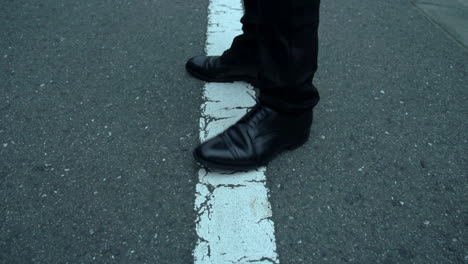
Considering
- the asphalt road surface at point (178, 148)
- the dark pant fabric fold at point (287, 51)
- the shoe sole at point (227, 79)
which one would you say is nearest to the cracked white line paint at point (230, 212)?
the asphalt road surface at point (178, 148)

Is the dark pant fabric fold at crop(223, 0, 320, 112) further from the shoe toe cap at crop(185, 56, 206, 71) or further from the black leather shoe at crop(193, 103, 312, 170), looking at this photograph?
the shoe toe cap at crop(185, 56, 206, 71)

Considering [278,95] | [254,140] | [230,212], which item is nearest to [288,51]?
[278,95]

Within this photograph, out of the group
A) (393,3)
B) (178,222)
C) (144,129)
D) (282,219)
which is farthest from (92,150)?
(393,3)

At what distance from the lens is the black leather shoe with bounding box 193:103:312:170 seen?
4.70ft

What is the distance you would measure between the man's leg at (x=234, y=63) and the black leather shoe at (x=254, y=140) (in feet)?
1.54

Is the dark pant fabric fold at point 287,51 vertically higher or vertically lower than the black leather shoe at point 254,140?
higher

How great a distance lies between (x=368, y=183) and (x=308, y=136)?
0.32m

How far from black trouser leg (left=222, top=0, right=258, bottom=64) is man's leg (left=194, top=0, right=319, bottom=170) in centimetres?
47

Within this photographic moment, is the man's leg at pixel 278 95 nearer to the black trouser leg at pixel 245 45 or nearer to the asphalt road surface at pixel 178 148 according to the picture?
the asphalt road surface at pixel 178 148

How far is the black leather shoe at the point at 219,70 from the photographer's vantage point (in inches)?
75.1

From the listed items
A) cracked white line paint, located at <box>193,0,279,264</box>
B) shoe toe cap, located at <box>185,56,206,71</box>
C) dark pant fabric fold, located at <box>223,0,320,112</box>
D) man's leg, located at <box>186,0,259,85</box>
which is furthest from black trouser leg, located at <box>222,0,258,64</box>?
dark pant fabric fold, located at <box>223,0,320,112</box>

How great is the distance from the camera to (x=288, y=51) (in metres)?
1.25

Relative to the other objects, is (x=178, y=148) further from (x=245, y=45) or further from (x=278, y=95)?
(x=245, y=45)

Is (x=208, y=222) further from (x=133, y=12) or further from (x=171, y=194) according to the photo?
(x=133, y=12)
